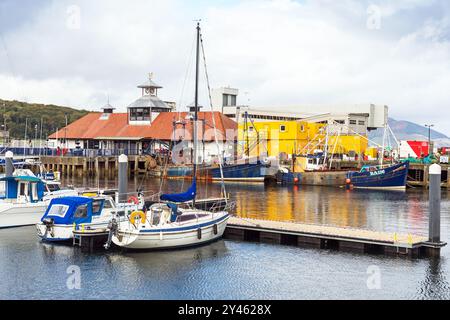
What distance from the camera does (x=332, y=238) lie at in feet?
100

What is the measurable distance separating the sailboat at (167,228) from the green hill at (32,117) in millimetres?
110561

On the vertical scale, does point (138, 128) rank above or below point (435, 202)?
above

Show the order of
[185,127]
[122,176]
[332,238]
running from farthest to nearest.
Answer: [185,127], [122,176], [332,238]

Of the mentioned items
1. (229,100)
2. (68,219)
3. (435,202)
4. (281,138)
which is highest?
(229,100)

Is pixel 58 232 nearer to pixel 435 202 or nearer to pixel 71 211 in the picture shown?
pixel 71 211

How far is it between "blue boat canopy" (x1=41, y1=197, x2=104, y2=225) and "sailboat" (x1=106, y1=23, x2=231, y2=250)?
250cm

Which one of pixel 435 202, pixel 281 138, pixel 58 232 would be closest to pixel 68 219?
pixel 58 232

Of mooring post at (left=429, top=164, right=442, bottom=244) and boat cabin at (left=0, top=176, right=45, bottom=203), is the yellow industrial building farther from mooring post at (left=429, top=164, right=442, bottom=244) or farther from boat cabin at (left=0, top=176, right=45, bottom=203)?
mooring post at (left=429, top=164, right=442, bottom=244)

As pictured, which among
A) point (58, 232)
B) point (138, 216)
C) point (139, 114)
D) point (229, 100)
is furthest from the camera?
point (229, 100)

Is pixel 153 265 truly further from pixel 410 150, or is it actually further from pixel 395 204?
pixel 410 150

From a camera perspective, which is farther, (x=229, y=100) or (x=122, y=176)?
(x=229, y=100)

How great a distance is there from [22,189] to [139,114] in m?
59.6

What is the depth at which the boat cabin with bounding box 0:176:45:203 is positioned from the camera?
3744 cm
